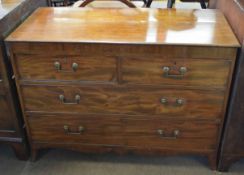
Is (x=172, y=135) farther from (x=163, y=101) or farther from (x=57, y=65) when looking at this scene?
(x=57, y=65)

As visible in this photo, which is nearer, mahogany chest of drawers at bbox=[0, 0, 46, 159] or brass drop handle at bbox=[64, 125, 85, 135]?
mahogany chest of drawers at bbox=[0, 0, 46, 159]

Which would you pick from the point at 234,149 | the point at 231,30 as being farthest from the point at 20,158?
the point at 231,30

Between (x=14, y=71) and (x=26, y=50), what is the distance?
0.13 metres

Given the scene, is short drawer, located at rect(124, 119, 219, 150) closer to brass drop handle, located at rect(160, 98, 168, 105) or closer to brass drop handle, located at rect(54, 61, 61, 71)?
brass drop handle, located at rect(160, 98, 168, 105)

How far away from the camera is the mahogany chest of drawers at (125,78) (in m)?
1.17

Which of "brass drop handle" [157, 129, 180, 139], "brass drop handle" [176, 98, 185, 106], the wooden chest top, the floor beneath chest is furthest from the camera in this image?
the floor beneath chest

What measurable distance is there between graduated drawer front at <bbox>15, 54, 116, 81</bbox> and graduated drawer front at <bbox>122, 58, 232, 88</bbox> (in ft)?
0.27

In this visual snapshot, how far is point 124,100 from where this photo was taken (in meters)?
1.31

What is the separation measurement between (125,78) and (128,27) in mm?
236

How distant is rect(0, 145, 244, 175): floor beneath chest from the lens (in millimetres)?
1503

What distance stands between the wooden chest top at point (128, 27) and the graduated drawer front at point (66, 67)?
8 centimetres

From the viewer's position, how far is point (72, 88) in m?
1.30

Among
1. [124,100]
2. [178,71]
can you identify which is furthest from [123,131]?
[178,71]

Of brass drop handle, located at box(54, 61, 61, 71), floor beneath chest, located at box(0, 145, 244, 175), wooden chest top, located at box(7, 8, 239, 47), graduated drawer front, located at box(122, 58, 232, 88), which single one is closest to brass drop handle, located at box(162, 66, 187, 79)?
graduated drawer front, located at box(122, 58, 232, 88)
